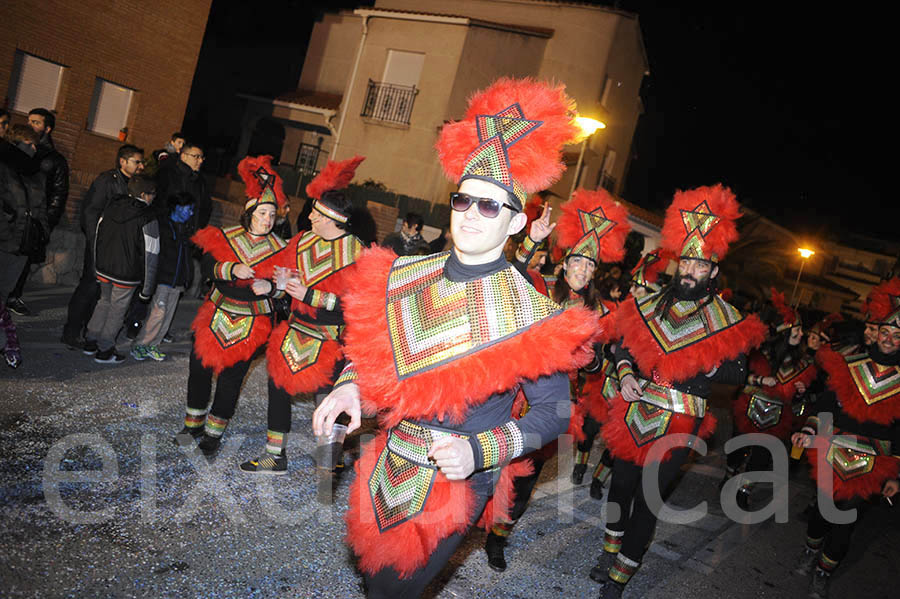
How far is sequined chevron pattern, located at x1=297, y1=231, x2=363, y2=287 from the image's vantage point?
4.37 metres

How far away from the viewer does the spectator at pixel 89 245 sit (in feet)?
19.5

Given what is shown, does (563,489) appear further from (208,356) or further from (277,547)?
(208,356)

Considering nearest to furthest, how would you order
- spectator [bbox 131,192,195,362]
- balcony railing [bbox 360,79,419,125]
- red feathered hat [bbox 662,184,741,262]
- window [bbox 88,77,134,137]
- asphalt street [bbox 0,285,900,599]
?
asphalt street [bbox 0,285,900,599] → red feathered hat [bbox 662,184,741,262] → spectator [bbox 131,192,195,362] → window [bbox 88,77,134,137] → balcony railing [bbox 360,79,419,125]

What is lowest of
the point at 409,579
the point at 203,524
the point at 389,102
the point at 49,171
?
the point at 203,524

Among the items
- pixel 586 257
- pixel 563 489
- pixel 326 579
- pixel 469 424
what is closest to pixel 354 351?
pixel 469 424

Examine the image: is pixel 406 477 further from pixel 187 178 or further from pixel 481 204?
pixel 187 178

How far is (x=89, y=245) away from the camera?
19.7 ft

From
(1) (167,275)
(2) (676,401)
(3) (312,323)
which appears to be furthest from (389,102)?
(2) (676,401)

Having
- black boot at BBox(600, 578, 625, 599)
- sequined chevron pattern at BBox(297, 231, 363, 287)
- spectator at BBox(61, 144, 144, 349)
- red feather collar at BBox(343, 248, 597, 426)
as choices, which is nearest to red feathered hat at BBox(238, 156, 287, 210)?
sequined chevron pattern at BBox(297, 231, 363, 287)

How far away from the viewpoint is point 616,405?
444cm

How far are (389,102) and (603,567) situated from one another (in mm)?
16792

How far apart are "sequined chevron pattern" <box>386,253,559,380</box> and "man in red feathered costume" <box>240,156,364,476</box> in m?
1.91

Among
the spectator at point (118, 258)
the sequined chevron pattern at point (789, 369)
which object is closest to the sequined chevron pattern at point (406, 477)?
the spectator at point (118, 258)

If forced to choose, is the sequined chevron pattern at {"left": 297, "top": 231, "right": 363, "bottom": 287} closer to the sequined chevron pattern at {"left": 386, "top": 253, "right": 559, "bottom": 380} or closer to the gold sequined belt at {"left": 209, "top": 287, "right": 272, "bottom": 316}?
the gold sequined belt at {"left": 209, "top": 287, "right": 272, "bottom": 316}
